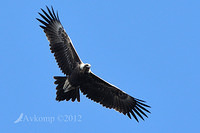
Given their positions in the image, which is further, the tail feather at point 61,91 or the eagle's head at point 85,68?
the tail feather at point 61,91

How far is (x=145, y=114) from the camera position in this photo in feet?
37.4

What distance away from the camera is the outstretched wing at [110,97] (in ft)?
36.6

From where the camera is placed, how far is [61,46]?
11.3m

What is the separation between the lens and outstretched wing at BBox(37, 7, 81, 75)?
11070mm

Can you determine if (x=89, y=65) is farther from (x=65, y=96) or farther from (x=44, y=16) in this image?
(x=44, y=16)

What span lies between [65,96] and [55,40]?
220 centimetres

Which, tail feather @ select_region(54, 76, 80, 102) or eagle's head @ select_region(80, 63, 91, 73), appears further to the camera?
tail feather @ select_region(54, 76, 80, 102)

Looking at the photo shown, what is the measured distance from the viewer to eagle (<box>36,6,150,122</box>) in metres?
10.8

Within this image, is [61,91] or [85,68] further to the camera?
[61,91]

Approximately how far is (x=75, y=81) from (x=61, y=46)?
1.56 metres

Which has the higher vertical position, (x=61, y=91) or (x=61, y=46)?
(x=61, y=46)

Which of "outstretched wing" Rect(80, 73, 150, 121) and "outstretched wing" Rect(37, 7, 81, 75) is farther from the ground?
"outstretched wing" Rect(37, 7, 81, 75)

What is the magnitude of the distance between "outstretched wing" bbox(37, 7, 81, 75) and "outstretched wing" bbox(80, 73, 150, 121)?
2.98 feet

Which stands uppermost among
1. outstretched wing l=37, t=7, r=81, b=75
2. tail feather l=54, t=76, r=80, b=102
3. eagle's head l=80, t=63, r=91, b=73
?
outstretched wing l=37, t=7, r=81, b=75
